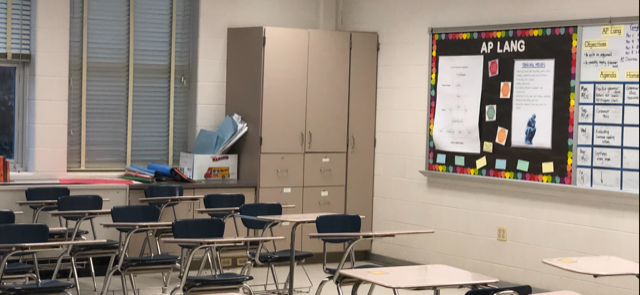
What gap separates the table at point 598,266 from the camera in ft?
13.6

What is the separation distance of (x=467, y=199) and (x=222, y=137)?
7.90ft

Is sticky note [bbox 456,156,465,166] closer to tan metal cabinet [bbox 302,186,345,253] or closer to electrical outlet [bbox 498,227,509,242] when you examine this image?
electrical outlet [bbox 498,227,509,242]

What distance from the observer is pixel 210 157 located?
302 inches

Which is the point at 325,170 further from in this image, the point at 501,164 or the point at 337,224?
the point at 337,224

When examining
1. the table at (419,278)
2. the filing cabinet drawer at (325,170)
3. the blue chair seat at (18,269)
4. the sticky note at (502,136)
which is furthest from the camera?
the filing cabinet drawer at (325,170)

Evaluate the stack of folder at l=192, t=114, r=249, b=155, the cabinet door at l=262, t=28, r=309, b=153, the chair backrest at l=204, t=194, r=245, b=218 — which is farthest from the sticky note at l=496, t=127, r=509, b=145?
the stack of folder at l=192, t=114, r=249, b=155

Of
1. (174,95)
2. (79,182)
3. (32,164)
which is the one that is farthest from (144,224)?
(174,95)

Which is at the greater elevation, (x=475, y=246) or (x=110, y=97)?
(x=110, y=97)

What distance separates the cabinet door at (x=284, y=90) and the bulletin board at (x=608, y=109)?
2.68 metres

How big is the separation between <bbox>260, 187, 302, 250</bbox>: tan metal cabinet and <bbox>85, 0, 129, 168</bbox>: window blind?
148 cm

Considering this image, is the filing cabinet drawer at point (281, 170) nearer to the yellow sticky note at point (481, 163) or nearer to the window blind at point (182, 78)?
the window blind at point (182, 78)

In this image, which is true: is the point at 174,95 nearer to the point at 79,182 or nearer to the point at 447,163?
the point at 79,182

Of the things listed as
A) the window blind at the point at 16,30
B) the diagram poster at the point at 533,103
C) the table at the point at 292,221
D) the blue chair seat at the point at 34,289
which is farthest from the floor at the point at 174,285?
the window blind at the point at 16,30

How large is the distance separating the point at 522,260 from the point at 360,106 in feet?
7.48
